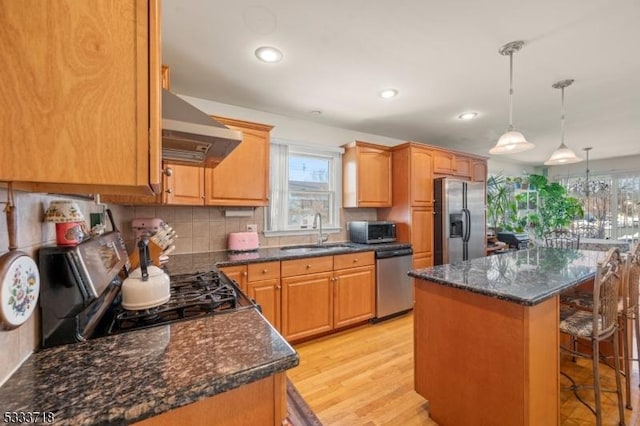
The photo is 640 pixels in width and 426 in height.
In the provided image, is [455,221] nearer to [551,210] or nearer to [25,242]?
[551,210]

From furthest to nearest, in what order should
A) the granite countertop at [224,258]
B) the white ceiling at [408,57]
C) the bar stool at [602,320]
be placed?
the granite countertop at [224,258] < the white ceiling at [408,57] < the bar stool at [602,320]

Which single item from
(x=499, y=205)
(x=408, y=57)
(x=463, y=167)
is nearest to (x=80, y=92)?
(x=408, y=57)

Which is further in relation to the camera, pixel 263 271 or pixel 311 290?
pixel 311 290

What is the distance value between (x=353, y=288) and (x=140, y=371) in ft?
8.15

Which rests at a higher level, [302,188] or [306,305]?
[302,188]

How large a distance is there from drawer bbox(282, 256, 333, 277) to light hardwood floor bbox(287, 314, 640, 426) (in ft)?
2.44

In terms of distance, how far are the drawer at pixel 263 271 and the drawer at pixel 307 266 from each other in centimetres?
8

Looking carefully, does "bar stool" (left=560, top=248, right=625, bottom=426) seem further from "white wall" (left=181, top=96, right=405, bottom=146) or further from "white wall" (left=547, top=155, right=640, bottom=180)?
"white wall" (left=547, top=155, right=640, bottom=180)

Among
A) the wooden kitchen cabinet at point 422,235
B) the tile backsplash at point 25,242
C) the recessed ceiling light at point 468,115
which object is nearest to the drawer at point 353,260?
the wooden kitchen cabinet at point 422,235

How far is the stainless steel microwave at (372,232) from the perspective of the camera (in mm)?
3478

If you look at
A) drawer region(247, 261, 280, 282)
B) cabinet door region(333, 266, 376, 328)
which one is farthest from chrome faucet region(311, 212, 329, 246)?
drawer region(247, 261, 280, 282)

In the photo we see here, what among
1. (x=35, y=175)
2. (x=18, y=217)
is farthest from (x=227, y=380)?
(x=18, y=217)

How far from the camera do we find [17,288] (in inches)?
27.3

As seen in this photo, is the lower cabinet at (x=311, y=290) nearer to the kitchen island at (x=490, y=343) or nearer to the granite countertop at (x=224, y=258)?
the granite countertop at (x=224, y=258)
